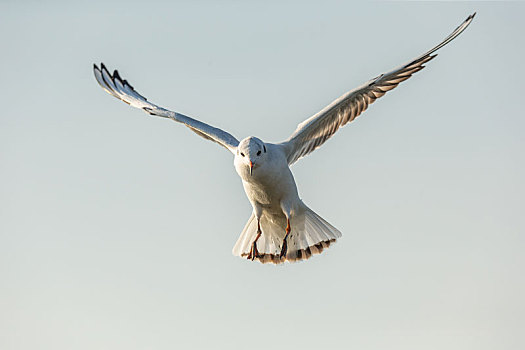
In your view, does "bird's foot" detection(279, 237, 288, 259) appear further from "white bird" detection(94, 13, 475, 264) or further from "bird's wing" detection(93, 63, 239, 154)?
"bird's wing" detection(93, 63, 239, 154)

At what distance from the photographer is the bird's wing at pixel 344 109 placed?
39.7 feet

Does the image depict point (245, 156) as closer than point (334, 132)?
Yes

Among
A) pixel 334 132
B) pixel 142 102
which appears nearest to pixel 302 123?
pixel 334 132

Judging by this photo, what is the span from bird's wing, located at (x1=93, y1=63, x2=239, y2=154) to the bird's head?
864mm

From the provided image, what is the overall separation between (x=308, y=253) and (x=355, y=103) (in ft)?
7.92

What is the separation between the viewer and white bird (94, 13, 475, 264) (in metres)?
11.4

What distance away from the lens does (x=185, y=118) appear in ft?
40.8

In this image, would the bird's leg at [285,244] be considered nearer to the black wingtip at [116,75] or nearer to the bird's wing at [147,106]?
the bird's wing at [147,106]

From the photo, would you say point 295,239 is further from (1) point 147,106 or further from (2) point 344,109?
(1) point 147,106

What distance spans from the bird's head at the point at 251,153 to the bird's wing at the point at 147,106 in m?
0.86

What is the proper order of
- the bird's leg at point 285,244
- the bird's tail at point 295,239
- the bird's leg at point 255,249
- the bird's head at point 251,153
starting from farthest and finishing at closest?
the bird's tail at point 295,239, the bird's leg at point 255,249, the bird's leg at point 285,244, the bird's head at point 251,153

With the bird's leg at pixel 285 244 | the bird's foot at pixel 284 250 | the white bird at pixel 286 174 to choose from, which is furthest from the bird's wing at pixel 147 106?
the bird's foot at pixel 284 250

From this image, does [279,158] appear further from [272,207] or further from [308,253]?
[308,253]

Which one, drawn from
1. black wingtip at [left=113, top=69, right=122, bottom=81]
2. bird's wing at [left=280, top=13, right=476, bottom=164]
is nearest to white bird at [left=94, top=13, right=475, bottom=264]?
bird's wing at [left=280, top=13, right=476, bottom=164]
